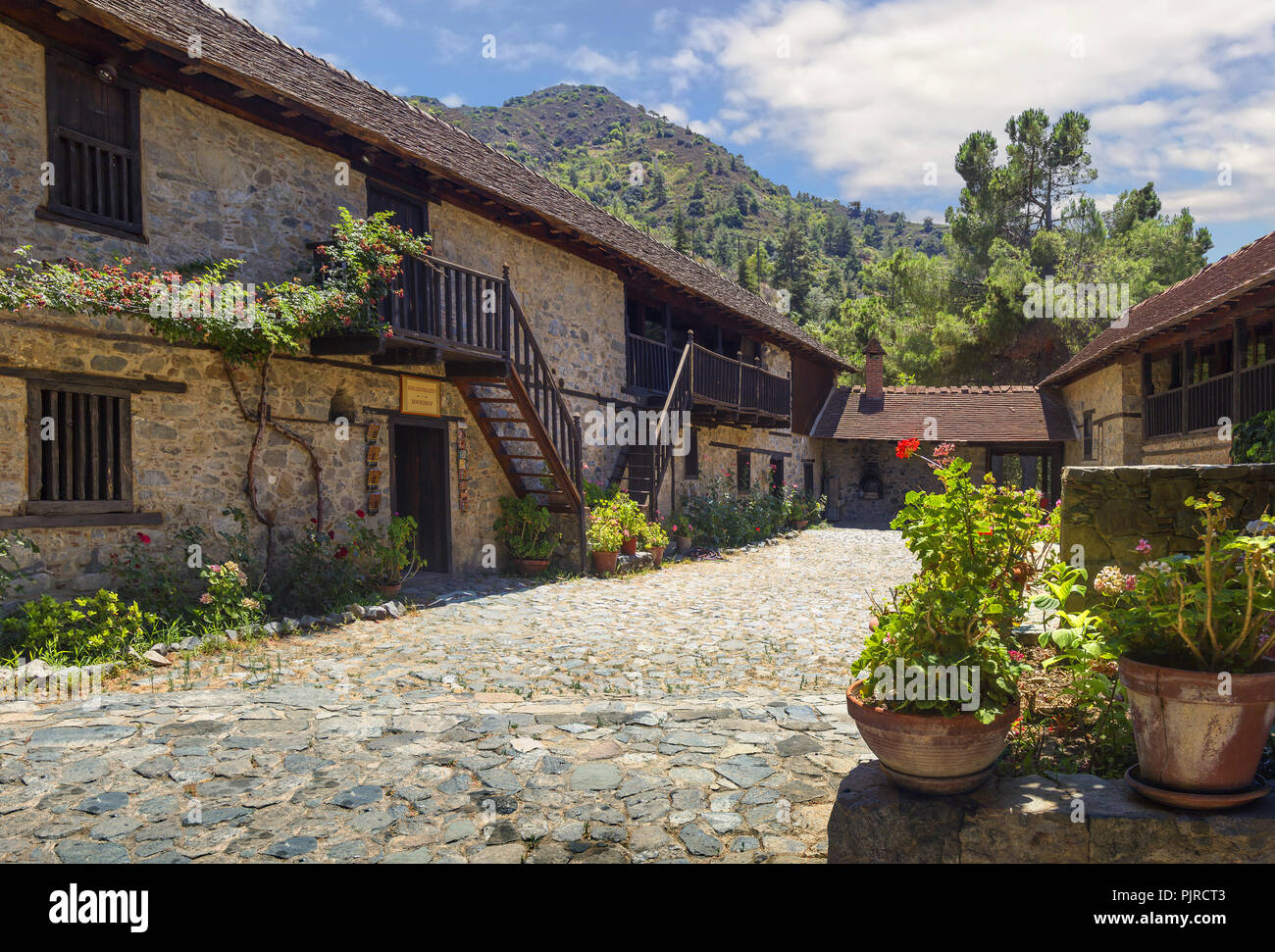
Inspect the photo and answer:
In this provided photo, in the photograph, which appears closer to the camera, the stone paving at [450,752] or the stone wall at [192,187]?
the stone paving at [450,752]

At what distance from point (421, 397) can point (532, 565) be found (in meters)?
2.84

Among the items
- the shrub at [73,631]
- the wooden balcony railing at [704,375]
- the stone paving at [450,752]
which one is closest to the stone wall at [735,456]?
the wooden balcony railing at [704,375]

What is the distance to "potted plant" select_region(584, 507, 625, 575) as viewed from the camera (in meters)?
11.9

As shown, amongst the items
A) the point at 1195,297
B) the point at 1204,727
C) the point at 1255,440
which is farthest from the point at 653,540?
the point at 1195,297

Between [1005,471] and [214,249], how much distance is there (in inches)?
1181

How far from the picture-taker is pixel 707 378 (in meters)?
16.1

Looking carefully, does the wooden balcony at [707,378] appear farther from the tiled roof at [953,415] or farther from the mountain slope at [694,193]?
the mountain slope at [694,193]

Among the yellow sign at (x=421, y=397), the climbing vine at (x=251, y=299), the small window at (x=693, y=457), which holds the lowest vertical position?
the small window at (x=693, y=457)

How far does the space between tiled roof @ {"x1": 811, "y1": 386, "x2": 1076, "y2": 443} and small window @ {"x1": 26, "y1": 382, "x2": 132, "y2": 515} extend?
2043cm

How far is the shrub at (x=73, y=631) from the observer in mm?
6184

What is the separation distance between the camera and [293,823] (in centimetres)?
354

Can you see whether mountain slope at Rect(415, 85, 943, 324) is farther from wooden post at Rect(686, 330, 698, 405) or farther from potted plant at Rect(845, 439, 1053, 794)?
A: potted plant at Rect(845, 439, 1053, 794)

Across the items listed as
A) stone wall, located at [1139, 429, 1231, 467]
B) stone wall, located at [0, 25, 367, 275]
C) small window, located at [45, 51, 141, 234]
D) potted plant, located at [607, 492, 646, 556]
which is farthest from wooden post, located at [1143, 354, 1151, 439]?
small window, located at [45, 51, 141, 234]

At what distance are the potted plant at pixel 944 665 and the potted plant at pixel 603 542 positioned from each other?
8.66m
